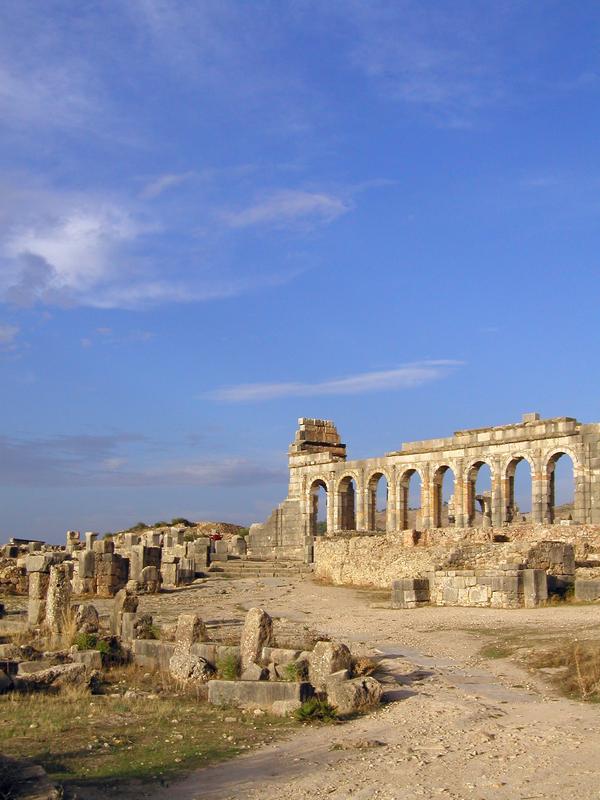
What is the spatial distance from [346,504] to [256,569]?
12.0 metres

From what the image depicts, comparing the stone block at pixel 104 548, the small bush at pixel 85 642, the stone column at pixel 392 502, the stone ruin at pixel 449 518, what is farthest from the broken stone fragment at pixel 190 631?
the stone column at pixel 392 502

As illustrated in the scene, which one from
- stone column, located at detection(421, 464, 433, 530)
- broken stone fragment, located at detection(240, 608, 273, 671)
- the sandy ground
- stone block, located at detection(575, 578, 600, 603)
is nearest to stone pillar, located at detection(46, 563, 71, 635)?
broken stone fragment, located at detection(240, 608, 273, 671)

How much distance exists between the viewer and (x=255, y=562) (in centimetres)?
3509

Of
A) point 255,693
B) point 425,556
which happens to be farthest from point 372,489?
point 255,693

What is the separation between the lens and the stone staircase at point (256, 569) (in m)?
31.8

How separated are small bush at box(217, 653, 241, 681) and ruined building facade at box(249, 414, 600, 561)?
21.3 m

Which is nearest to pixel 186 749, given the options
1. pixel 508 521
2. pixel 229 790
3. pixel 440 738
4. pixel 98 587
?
pixel 229 790

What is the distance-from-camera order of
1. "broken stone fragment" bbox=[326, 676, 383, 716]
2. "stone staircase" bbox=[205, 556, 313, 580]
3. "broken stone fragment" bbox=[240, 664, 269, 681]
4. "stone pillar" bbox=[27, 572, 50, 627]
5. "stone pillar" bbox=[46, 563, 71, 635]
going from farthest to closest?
"stone staircase" bbox=[205, 556, 313, 580] < "stone pillar" bbox=[27, 572, 50, 627] < "stone pillar" bbox=[46, 563, 71, 635] < "broken stone fragment" bbox=[240, 664, 269, 681] < "broken stone fragment" bbox=[326, 676, 383, 716]

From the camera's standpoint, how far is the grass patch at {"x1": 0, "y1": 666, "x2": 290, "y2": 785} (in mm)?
8062

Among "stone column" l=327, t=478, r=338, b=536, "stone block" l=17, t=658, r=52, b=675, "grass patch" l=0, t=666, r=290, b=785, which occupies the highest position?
"stone column" l=327, t=478, r=338, b=536

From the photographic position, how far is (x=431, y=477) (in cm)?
3997

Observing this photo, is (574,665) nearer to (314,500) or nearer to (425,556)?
(425,556)

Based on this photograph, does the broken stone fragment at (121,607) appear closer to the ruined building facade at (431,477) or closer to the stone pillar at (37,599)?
the stone pillar at (37,599)

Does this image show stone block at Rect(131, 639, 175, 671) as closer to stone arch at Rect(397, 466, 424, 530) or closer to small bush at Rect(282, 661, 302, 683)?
small bush at Rect(282, 661, 302, 683)
